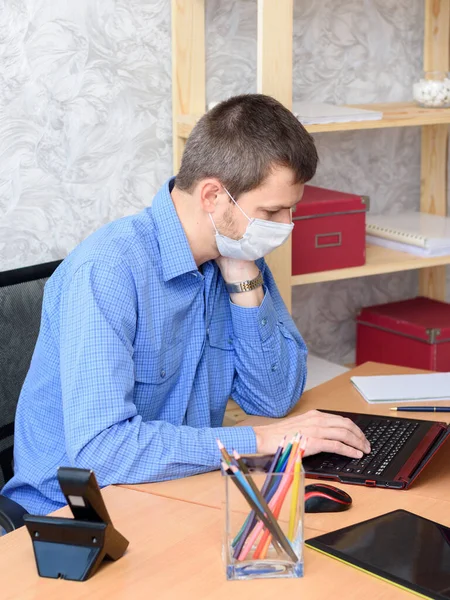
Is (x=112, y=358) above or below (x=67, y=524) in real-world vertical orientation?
above

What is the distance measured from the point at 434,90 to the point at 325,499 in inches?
58.6

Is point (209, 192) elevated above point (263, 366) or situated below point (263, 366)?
above

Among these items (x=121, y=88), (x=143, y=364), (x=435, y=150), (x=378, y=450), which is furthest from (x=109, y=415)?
(x=435, y=150)

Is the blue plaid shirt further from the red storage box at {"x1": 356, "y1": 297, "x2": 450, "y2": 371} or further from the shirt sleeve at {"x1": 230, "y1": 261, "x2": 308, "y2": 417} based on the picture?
the red storage box at {"x1": 356, "y1": 297, "x2": 450, "y2": 371}

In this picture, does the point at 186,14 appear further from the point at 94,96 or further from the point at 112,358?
the point at 112,358

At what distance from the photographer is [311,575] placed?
112 cm

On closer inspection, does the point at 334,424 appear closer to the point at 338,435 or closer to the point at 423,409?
the point at 338,435

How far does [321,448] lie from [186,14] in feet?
4.23

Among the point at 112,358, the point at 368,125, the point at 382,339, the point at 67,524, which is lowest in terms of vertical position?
the point at 382,339

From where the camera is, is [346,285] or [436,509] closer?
[436,509]

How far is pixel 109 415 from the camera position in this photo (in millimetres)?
1361

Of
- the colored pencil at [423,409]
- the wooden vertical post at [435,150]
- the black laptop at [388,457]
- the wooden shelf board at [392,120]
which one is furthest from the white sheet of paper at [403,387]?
the wooden vertical post at [435,150]

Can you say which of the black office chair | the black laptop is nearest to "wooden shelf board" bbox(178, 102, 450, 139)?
the black office chair

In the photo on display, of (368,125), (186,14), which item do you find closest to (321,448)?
(368,125)
